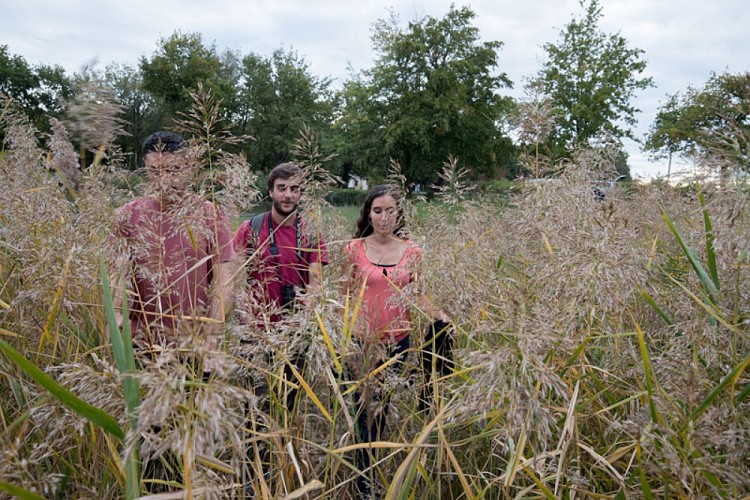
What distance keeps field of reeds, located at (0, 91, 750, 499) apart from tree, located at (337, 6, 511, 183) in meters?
26.3

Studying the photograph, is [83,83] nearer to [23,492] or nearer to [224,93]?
[23,492]

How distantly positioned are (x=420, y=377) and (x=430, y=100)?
27.7m

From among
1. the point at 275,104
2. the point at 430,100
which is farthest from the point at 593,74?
the point at 275,104

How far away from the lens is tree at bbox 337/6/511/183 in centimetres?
2784

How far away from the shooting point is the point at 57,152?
1491 mm

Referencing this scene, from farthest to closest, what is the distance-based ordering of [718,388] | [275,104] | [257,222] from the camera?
[275,104]
[257,222]
[718,388]

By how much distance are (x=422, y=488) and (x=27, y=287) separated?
54.4 inches

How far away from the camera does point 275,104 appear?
40.7m

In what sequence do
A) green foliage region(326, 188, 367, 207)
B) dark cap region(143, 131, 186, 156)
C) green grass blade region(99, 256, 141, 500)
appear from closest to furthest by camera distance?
1. green grass blade region(99, 256, 141, 500)
2. dark cap region(143, 131, 186, 156)
3. green foliage region(326, 188, 367, 207)

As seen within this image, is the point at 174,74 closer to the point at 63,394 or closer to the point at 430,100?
the point at 430,100

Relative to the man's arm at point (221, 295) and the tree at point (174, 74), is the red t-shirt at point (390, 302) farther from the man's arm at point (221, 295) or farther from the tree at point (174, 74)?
the tree at point (174, 74)

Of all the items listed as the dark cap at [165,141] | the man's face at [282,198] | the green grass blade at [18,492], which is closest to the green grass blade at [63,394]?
the green grass blade at [18,492]

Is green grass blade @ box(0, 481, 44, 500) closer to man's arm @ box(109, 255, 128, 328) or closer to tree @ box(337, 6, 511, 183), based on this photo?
man's arm @ box(109, 255, 128, 328)

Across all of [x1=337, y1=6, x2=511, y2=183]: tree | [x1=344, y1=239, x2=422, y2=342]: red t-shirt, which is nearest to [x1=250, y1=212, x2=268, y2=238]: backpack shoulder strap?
[x1=344, y1=239, x2=422, y2=342]: red t-shirt
